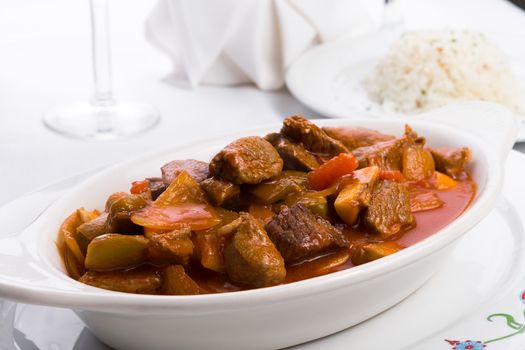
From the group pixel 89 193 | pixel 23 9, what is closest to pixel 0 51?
pixel 23 9

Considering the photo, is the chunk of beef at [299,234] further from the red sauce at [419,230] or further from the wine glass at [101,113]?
the wine glass at [101,113]

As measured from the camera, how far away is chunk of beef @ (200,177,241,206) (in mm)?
2043

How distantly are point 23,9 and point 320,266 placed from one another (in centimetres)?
409

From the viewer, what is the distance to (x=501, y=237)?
2451 mm

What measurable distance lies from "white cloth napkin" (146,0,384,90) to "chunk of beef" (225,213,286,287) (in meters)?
2.22

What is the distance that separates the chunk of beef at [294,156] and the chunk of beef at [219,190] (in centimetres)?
23

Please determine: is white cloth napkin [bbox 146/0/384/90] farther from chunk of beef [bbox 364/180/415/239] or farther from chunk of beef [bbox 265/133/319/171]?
chunk of beef [bbox 364/180/415/239]

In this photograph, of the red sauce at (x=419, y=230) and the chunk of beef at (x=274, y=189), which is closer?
the red sauce at (x=419, y=230)

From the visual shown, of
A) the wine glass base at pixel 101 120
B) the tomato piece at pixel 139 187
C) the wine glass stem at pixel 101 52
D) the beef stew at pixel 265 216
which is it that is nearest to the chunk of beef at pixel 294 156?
the beef stew at pixel 265 216

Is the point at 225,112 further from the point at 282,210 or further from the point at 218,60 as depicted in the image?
the point at 282,210

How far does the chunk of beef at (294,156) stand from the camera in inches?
89.0

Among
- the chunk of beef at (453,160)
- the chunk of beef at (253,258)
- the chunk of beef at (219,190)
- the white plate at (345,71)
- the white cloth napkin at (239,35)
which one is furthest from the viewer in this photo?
the white cloth napkin at (239,35)

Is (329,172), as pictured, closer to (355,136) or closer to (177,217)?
(355,136)

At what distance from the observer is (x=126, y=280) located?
6.04 feet
